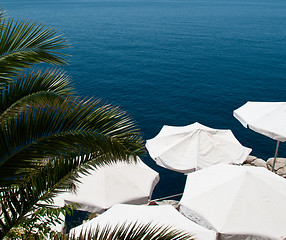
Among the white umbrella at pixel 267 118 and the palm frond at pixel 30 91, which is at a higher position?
the palm frond at pixel 30 91

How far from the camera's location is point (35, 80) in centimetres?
593

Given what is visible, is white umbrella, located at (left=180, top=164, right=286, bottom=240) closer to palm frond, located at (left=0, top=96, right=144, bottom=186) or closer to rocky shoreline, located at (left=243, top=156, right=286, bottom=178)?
palm frond, located at (left=0, top=96, right=144, bottom=186)

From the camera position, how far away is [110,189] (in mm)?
9633

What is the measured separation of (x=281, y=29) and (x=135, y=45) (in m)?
42.8

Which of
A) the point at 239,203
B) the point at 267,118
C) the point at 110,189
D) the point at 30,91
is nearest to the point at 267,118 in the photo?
the point at 267,118

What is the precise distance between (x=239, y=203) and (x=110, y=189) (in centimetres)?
420

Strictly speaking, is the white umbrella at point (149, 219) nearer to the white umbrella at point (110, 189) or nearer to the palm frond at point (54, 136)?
the white umbrella at point (110, 189)

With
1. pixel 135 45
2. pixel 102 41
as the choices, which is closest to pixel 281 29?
pixel 135 45

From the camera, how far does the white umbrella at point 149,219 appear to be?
21.8ft

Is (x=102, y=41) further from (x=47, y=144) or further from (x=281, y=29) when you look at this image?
(x=47, y=144)

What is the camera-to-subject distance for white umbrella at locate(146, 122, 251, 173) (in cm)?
1173

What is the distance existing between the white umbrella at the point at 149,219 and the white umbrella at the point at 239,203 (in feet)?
2.23

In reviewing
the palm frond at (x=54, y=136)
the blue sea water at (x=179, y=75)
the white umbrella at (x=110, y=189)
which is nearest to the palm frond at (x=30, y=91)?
the palm frond at (x=54, y=136)

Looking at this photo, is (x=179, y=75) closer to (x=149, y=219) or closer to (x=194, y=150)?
(x=194, y=150)
